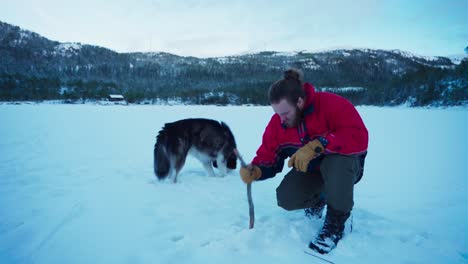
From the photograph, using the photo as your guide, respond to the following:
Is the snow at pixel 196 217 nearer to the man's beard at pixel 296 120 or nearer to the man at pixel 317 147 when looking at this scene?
the man at pixel 317 147

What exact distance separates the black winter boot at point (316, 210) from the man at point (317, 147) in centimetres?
3

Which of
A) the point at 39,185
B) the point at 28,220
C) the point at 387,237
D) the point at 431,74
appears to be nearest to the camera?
the point at 387,237

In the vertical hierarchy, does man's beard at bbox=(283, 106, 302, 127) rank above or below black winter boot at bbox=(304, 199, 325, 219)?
above

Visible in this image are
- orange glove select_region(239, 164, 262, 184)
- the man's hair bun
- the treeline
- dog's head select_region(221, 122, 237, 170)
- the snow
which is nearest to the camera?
the snow

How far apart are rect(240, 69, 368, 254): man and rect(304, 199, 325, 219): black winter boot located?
3cm

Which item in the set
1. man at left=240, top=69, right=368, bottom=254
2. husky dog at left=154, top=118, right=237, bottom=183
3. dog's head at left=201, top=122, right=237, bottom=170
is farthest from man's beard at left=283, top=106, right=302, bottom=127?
dog's head at left=201, top=122, right=237, bottom=170

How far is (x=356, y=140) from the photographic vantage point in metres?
1.93

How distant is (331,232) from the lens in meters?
1.99

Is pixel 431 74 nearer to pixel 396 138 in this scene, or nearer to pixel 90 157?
pixel 396 138

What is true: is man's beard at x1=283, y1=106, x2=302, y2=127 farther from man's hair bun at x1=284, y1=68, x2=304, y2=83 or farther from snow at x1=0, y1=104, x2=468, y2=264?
snow at x1=0, y1=104, x2=468, y2=264

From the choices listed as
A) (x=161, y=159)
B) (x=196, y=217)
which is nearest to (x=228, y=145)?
(x=161, y=159)

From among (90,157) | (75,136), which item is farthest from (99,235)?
(75,136)

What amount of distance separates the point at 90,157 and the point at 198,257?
179 inches

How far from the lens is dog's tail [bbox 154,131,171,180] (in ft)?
12.1
